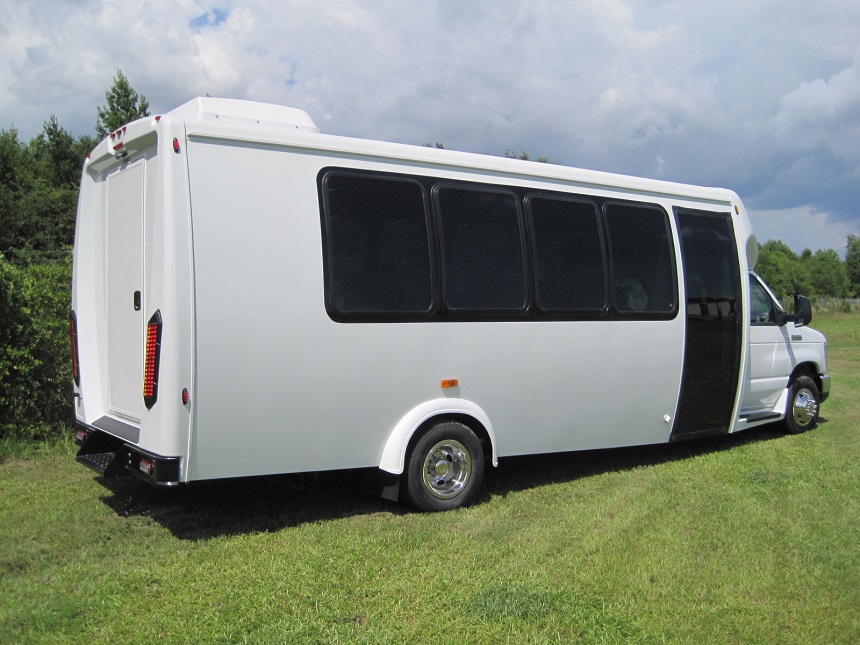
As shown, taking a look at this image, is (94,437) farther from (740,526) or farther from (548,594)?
(740,526)

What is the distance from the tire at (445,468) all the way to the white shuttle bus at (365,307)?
0.06 feet

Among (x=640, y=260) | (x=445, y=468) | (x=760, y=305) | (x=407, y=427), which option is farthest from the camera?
(x=760, y=305)

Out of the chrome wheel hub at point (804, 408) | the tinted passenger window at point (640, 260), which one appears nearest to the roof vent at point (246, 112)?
the tinted passenger window at point (640, 260)

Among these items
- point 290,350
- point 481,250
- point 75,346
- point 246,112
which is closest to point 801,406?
point 481,250

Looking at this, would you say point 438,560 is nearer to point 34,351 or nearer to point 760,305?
point 34,351

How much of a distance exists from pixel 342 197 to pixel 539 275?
193 centimetres

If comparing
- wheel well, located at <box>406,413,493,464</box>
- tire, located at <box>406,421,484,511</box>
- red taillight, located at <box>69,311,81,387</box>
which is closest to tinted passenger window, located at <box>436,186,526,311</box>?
wheel well, located at <box>406,413,493,464</box>

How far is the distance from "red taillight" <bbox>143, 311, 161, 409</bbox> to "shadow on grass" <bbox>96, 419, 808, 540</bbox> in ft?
3.51

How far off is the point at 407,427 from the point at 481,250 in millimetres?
1558

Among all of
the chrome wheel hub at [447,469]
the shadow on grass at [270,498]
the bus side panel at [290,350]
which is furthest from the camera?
the chrome wheel hub at [447,469]

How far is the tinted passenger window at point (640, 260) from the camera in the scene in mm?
7594

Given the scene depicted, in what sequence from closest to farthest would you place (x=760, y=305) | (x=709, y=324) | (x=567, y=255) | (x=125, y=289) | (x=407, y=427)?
(x=125, y=289) < (x=407, y=427) < (x=567, y=255) < (x=709, y=324) < (x=760, y=305)

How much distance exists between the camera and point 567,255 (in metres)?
7.24

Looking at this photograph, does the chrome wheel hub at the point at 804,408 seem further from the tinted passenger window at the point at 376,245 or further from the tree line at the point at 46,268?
the tinted passenger window at the point at 376,245
